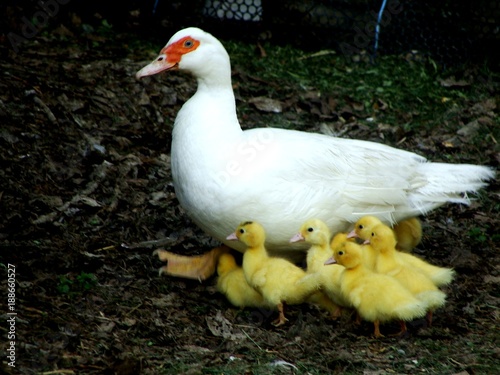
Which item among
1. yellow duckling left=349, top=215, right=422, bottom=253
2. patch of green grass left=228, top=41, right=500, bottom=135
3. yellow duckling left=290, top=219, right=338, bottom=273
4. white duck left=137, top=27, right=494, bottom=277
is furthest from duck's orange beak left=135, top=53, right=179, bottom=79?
patch of green grass left=228, top=41, right=500, bottom=135

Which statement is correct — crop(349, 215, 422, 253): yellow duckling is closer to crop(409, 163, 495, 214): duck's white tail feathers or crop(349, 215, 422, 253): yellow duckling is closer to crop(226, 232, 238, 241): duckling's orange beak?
crop(409, 163, 495, 214): duck's white tail feathers

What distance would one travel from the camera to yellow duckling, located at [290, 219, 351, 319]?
192 inches

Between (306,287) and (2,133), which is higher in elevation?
(2,133)

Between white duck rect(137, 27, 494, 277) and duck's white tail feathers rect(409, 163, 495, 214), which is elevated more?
white duck rect(137, 27, 494, 277)

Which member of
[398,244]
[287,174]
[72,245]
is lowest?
[398,244]

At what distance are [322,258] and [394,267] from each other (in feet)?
1.46

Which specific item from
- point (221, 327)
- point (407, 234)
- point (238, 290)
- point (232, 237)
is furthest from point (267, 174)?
point (407, 234)

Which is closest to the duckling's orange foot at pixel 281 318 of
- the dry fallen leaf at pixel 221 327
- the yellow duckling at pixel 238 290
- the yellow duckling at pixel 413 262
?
the yellow duckling at pixel 238 290

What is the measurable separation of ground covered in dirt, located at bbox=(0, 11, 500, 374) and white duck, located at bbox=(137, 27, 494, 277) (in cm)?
59

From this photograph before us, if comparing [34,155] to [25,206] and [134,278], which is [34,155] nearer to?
[25,206]

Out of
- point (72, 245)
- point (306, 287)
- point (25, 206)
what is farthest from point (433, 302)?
point (25, 206)

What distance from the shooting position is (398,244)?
226 inches

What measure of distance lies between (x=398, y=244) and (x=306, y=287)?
4.11 feet

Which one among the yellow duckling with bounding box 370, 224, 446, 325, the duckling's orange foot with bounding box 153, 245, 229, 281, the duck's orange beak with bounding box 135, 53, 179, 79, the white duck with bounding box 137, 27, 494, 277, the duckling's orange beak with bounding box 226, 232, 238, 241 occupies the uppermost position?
the duck's orange beak with bounding box 135, 53, 179, 79
